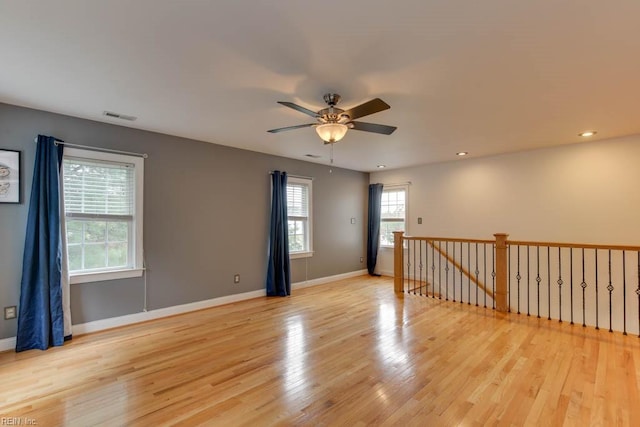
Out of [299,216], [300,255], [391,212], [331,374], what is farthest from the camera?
[391,212]

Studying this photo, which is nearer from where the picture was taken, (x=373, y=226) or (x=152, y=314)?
(x=152, y=314)

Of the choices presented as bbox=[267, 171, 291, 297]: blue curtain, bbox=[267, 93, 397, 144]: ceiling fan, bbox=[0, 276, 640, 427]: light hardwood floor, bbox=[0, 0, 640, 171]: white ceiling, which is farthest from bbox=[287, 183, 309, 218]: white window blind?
bbox=[267, 93, 397, 144]: ceiling fan

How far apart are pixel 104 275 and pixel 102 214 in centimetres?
73

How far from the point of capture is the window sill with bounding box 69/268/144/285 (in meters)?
3.47

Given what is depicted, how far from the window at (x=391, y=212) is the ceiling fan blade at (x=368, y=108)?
4521 millimetres

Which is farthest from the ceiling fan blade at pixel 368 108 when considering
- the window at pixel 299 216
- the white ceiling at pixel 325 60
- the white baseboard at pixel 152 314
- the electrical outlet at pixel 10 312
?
the electrical outlet at pixel 10 312

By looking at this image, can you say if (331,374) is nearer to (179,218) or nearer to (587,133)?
(179,218)

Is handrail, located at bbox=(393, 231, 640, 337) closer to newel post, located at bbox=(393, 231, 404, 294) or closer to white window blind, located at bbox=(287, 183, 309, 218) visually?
newel post, located at bbox=(393, 231, 404, 294)

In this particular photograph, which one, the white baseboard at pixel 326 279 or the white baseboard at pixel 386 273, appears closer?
the white baseboard at pixel 326 279

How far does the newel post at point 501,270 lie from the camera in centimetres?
434

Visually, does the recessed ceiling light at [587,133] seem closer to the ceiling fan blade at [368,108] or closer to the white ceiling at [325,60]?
the white ceiling at [325,60]

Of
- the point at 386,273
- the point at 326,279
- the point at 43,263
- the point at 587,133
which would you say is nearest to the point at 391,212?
the point at 386,273

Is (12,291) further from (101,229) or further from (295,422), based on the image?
(295,422)

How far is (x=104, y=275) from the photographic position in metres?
3.65
